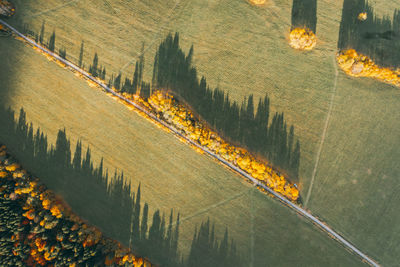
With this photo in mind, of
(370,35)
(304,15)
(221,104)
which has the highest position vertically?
(304,15)

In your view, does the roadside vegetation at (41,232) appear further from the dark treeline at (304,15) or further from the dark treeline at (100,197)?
the dark treeline at (304,15)

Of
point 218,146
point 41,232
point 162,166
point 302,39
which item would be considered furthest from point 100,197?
point 302,39

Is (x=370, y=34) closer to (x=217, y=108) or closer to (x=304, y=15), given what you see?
(x=304, y=15)

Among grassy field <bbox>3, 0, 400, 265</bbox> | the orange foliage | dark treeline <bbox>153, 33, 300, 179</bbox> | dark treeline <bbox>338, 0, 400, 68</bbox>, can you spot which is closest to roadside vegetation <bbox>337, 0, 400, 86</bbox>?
dark treeline <bbox>338, 0, 400, 68</bbox>

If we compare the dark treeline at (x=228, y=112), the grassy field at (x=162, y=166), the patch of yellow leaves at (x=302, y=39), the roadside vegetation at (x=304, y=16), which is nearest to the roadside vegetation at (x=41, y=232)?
the grassy field at (x=162, y=166)

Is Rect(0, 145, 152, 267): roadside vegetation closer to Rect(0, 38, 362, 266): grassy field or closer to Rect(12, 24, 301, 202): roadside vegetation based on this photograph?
Rect(0, 38, 362, 266): grassy field

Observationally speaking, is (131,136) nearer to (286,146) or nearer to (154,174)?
(154,174)

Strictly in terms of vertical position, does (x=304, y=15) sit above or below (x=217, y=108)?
above
